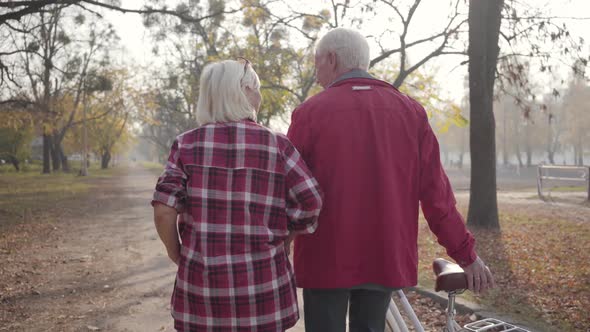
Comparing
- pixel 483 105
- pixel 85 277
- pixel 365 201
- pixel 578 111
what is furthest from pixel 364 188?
pixel 578 111

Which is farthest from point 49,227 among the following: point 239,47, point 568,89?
point 568,89

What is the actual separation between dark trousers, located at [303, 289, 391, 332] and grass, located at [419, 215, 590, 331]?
266 cm

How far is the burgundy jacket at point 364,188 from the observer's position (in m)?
2.02

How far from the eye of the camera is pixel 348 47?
86.8 inches

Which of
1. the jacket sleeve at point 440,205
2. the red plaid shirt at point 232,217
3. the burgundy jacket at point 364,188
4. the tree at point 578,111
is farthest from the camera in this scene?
the tree at point 578,111

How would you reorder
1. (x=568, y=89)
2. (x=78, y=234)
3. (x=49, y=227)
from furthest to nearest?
(x=568, y=89), (x=49, y=227), (x=78, y=234)

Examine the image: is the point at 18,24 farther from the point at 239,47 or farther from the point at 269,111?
the point at 269,111

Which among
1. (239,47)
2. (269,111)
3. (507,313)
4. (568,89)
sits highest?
(568,89)

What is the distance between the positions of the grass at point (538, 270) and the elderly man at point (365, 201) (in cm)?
267

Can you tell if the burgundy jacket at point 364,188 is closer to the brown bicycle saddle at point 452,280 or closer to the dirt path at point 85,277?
the brown bicycle saddle at point 452,280

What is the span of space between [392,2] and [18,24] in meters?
9.93

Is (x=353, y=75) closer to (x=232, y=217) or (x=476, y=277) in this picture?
(x=232, y=217)

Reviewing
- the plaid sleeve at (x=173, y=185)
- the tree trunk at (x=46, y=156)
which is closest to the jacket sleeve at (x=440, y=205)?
the plaid sleeve at (x=173, y=185)

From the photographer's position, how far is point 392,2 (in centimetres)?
1175
